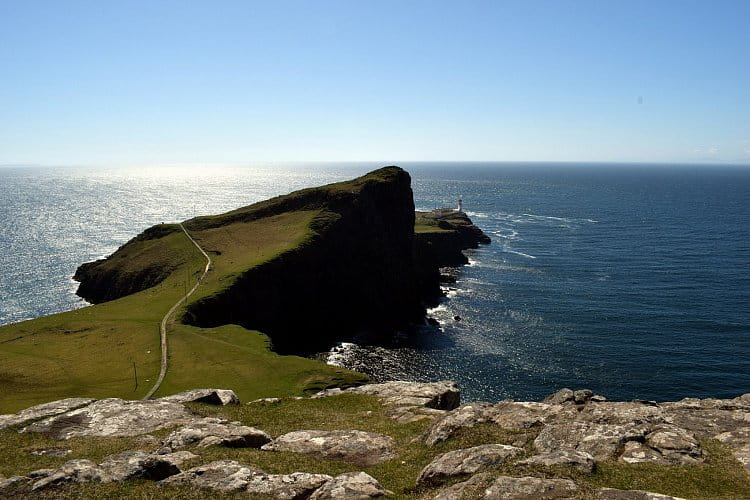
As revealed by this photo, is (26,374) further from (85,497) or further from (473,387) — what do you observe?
(473,387)

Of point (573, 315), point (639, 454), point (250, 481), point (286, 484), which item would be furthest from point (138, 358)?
point (573, 315)

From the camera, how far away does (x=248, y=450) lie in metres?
20.8

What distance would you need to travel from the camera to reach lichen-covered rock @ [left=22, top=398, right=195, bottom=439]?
965 inches

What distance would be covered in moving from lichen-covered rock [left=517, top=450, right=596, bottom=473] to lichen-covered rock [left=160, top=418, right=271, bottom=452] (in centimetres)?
1212

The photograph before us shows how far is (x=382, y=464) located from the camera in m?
19.5

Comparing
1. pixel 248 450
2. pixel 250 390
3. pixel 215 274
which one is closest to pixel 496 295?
pixel 215 274

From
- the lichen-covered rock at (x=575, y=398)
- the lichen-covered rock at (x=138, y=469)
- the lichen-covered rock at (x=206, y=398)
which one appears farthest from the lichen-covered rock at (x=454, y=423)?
the lichen-covered rock at (x=206, y=398)

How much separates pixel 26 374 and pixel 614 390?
7050 cm

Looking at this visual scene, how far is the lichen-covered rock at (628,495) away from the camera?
1356 cm

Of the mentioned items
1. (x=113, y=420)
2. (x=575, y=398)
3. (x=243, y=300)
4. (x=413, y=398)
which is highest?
(x=575, y=398)

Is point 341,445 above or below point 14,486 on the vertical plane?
below

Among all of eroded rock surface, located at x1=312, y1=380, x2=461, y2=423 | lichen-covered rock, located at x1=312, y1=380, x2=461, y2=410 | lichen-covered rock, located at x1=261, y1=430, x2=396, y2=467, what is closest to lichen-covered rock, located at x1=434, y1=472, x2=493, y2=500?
lichen-covered rock, located at x1=261, y1=430, x2=396, y2=467

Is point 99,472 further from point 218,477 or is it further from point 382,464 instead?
point 382,464

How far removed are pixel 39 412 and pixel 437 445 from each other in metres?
22.1
